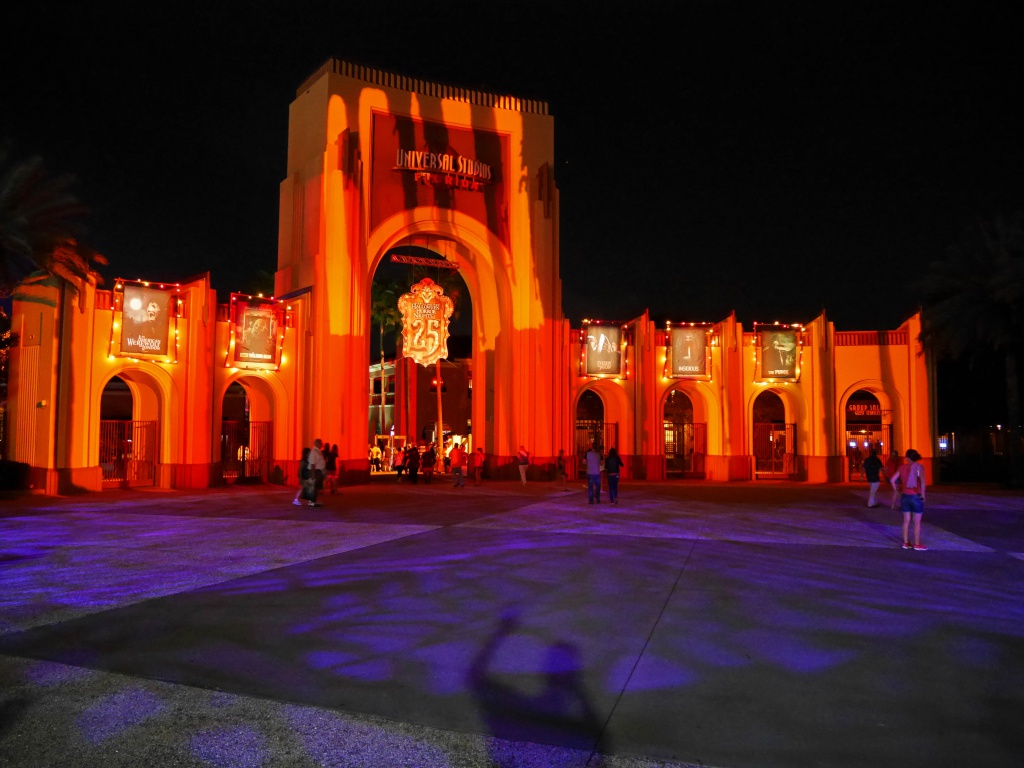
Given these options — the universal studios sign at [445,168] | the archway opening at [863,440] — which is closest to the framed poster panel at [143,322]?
the universal studios sign at [445,168]

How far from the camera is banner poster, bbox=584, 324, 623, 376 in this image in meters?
30.8

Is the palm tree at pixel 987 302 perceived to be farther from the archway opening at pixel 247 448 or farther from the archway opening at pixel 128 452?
the archway opening at pixel 128 452

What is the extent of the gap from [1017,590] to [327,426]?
20953 mm

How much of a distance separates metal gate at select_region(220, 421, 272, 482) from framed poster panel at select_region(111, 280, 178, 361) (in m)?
4.69

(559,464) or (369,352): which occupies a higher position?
(369,352)

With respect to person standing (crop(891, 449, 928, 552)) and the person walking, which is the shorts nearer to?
person standing (crop(891, 449, 928, 552))

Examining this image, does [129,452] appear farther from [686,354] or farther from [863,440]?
[863,440]

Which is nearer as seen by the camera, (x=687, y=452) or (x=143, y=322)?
(x=143, y=322)

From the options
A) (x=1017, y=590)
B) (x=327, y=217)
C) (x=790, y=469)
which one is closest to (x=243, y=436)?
(x=327, y=217)

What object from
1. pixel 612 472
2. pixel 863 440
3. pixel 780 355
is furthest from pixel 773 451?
pixel 612 472

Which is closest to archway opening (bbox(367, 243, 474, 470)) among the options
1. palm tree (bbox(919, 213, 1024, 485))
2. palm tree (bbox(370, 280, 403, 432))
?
palm tree (bbox(370, 280, 403, 432))

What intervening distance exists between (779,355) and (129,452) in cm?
2471

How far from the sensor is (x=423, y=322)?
92.2 feet

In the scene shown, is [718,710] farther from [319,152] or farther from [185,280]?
[319,152]
